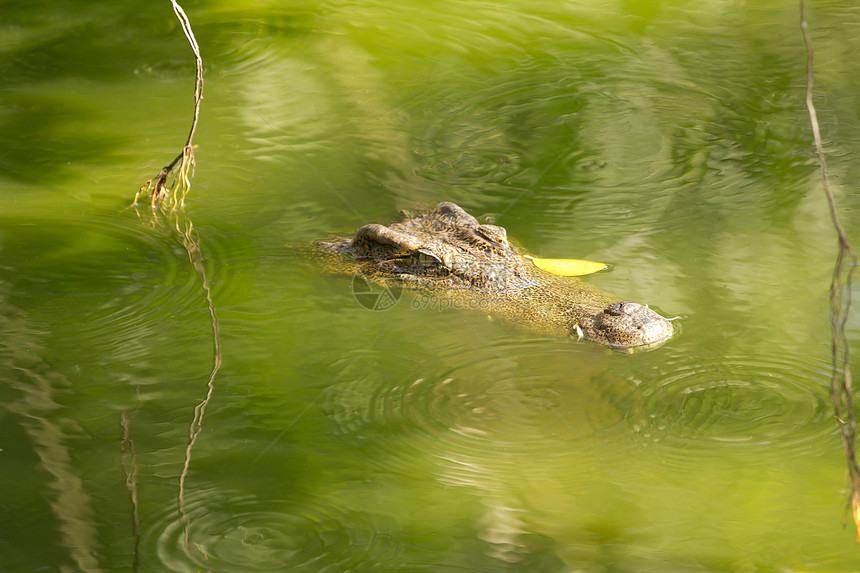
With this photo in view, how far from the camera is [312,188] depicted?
6.52 metres

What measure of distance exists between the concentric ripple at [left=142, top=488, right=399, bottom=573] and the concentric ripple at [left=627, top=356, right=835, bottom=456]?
1327 millimetres

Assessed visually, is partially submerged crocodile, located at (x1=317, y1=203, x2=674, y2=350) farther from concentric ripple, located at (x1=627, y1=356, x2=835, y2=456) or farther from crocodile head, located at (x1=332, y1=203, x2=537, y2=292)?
concentric ripple, located at (x1=627, y1=356, x2=835, y2=456)

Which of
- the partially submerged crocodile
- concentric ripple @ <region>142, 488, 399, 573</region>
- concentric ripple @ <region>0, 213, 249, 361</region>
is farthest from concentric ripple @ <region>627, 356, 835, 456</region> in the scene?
concentric ripple @ <region>0, 213, 249, 361</region>

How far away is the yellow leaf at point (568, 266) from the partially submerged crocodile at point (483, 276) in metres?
0.06

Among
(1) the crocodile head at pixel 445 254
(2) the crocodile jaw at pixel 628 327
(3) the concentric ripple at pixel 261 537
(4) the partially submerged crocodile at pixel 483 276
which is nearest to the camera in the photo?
(3) the concentric ripple at pixel 261 537

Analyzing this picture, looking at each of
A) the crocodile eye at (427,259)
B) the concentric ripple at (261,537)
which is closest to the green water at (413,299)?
the concentric ripple at (261,537)

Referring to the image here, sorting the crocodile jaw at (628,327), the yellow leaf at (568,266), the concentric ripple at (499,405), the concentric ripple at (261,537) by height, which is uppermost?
the crocodile jaw at (628,327)

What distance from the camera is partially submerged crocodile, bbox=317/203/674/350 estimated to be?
4.52 meters

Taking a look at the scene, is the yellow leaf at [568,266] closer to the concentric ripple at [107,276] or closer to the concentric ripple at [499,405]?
the concentric ripple at [499,405]

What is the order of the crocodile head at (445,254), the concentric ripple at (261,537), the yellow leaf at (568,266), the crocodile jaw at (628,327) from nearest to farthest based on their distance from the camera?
→ the concentric ripple at (261,537) → the crocodile jaw at (628,327) → the crocodile head at (445,254) → the yellow leaf at (568,266)

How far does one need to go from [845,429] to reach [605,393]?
1013 millimetres

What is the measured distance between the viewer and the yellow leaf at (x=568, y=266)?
5273 mm

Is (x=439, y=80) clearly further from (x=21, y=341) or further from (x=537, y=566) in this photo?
(x=537, y=566)

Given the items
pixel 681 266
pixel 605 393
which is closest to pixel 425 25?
pixel 681 266
